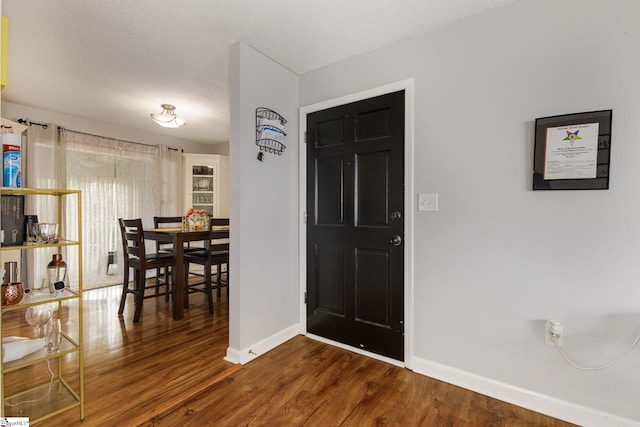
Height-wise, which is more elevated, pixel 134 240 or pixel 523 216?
pixel 523 216

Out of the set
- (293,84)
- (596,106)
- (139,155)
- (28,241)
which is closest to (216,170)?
(139,155)

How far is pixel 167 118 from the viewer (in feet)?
10.8

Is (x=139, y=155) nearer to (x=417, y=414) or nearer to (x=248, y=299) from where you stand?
(x=248, y=299)

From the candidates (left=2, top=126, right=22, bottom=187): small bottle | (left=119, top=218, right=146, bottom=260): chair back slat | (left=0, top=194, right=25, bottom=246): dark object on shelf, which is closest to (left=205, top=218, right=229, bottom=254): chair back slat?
(left=119, top=218, right=146, bottom=260): chair back slat

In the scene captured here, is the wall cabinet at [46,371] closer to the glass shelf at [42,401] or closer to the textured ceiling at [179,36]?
the glass shelf at [42,401]

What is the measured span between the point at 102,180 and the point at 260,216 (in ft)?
10.4

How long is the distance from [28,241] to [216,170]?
3.79 meters

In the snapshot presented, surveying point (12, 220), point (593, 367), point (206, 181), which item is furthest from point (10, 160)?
point (206, 181)

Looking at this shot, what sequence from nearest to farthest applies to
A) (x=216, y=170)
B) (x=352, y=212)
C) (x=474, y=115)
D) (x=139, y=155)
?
(x=474, y=115)
(x=352, y=212)
(x=139, y=155)
(x=216, y=170)

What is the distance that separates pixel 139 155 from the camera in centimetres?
452

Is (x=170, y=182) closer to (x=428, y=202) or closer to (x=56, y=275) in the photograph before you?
(x=56, y=275)

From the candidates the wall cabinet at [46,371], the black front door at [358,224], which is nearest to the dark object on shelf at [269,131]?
the black front door at [358,224]

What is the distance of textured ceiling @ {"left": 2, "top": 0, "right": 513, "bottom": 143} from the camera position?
180 centimetres

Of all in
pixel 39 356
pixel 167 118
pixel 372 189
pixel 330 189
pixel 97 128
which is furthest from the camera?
pixel 97 128
